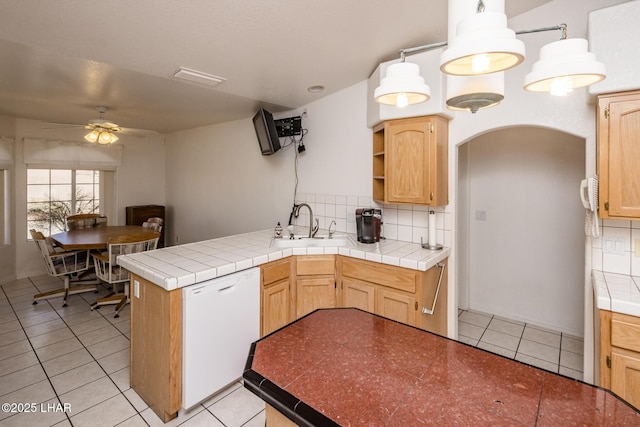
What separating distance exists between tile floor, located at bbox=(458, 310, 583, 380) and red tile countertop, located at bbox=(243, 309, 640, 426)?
1720 millimetres

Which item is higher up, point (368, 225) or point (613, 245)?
point (368, 225)

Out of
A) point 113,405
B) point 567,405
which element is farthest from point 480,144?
point 113,405

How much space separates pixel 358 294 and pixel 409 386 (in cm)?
167

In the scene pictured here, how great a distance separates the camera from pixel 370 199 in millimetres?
3152

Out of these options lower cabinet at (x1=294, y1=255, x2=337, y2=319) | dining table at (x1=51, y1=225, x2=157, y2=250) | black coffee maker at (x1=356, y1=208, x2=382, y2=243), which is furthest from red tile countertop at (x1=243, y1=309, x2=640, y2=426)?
dining table at (x1=51, y1=225, x2=157, y2=250)

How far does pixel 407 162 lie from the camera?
102 inches

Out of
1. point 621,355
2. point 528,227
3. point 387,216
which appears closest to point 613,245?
point 621,355

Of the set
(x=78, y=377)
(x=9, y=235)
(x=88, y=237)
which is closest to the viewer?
(x=78, y=377)

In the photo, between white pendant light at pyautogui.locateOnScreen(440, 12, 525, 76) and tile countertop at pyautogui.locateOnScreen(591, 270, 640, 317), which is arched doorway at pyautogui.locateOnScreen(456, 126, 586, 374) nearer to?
tile countertop at pyautogui.locateOnScreen(591, 270, 640, 317)

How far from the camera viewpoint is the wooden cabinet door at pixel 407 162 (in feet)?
8.21

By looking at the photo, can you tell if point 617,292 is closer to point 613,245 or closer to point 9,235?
point 613,245

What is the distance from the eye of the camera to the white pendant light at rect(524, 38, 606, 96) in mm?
938

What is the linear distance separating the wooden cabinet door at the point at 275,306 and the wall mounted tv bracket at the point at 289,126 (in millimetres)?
1860

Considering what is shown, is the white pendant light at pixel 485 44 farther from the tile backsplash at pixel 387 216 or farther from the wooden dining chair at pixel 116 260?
the wooden dining chair at pixel 116 260
